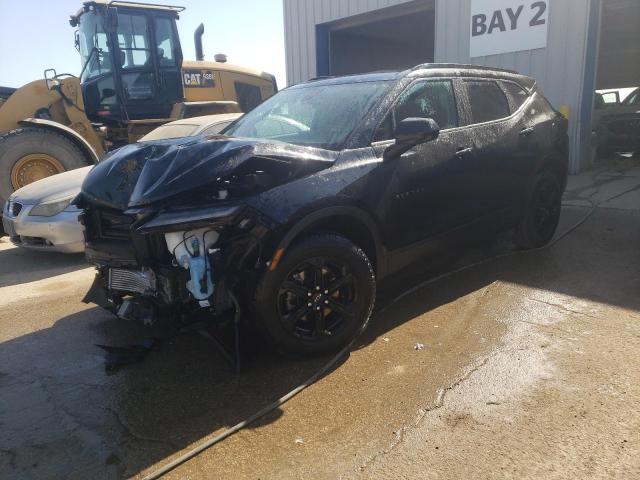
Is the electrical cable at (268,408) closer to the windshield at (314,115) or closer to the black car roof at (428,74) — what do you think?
the windshield at (314,115)

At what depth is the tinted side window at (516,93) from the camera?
188 inches

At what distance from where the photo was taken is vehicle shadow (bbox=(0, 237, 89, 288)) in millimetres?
5294

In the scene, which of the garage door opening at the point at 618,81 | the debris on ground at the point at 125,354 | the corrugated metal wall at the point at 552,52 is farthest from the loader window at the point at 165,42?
the garage door opening at the point at 618,81

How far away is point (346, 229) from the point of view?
334 cm

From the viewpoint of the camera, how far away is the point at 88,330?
387 centimetres

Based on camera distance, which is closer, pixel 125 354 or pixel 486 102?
pixel 125 354

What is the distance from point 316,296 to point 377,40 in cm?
1552

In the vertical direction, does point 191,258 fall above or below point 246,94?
below

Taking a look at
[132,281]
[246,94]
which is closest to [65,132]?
[246,94]

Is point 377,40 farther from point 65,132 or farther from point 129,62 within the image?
point 65,132

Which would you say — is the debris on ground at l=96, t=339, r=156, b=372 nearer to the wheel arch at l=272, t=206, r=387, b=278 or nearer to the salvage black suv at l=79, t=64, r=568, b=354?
the salvage black suv at l=79, t=64, r=568, b=354

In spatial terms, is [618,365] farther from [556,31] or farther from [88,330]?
[556,31]

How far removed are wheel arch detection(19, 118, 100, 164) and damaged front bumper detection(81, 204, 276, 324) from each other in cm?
551

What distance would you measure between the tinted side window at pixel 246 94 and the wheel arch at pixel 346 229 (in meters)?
8.15
